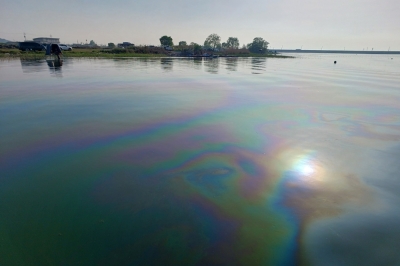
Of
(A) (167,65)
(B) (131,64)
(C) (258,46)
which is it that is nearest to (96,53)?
(B) (131,64)

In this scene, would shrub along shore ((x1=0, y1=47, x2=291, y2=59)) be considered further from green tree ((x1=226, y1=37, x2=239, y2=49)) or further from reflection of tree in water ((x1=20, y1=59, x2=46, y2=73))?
green tree ((x1=226, y1=37, x2=239, y2=49))

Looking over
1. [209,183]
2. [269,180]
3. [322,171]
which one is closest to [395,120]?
[322,171]

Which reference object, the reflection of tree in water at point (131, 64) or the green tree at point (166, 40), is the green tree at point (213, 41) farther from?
the reflection of tree in water at point (131, 64)

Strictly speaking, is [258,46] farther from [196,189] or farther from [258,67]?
[196,189]

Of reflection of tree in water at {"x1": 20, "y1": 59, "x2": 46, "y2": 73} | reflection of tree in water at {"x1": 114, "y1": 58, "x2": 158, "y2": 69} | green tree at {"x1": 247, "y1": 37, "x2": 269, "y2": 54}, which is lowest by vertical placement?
reflection of tree in water at {"x1": 20, "y1": 59, "x2": 46, "y2": 73}

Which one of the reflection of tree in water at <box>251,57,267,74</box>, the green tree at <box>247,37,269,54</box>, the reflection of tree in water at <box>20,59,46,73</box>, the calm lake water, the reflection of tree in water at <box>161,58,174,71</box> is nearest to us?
the calm lake water

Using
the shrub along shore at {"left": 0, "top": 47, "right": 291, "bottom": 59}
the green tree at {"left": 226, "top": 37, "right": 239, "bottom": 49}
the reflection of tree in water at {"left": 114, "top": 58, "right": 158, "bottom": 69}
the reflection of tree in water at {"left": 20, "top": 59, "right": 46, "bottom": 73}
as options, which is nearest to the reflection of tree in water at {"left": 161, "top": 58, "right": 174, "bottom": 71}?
the reflection of tree in water at {"left": 114, "top": 58, "right": 158, "bottom": 69}
